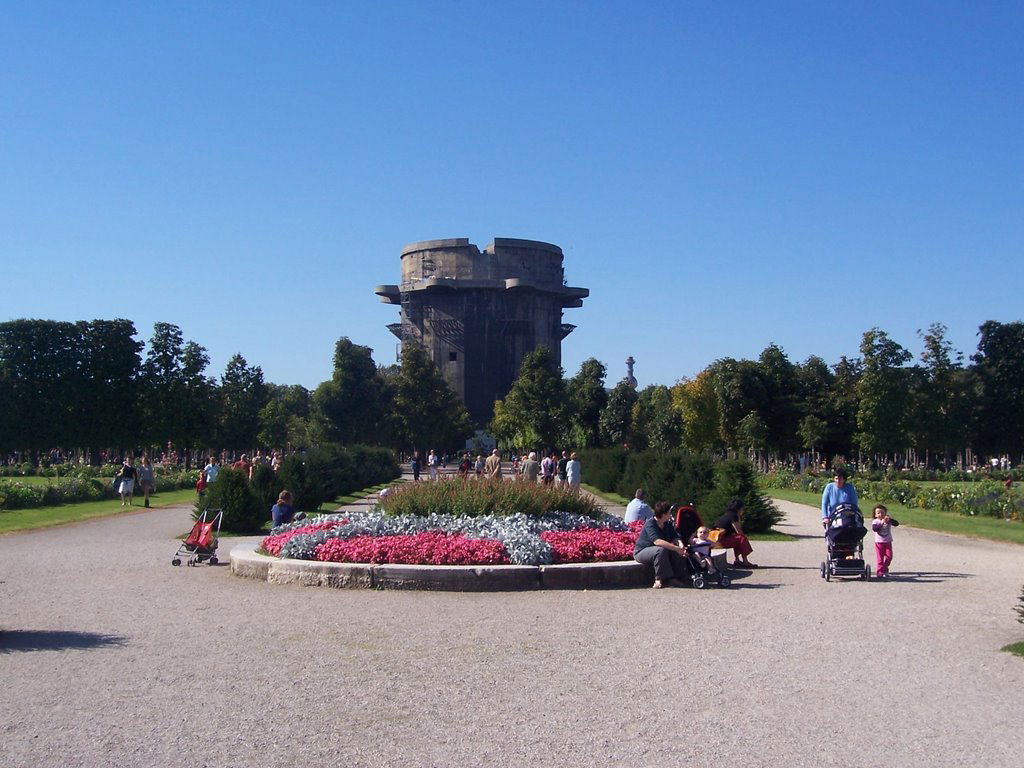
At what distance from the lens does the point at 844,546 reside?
47.3 ft

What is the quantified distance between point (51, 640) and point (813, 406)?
180 ft

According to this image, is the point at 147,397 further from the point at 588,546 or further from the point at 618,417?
the point at 588,546

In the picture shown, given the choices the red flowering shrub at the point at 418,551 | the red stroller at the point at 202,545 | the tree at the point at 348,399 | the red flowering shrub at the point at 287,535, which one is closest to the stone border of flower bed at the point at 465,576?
the red flowering shrub at the point at 418,551

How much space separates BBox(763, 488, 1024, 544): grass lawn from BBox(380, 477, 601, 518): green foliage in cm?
1050

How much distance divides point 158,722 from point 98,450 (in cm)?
6831

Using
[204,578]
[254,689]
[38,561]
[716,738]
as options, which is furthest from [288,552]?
[716,738]

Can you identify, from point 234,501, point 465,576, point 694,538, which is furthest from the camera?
point 234,501

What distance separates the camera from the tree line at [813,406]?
56.7 meters

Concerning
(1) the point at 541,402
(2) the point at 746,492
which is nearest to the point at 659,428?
(1) the point at 541,402

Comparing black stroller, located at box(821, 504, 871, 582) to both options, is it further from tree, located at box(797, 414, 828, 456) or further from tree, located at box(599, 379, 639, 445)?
tree, located at box(599, 379, 639, 445)

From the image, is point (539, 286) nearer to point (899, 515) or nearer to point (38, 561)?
point (899, 515)

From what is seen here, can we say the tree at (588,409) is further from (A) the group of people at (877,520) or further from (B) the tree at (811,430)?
(A) the group of people at (877,520)

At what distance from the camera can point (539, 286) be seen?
11800 cm

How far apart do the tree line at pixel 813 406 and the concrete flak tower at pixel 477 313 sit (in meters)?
38.5
